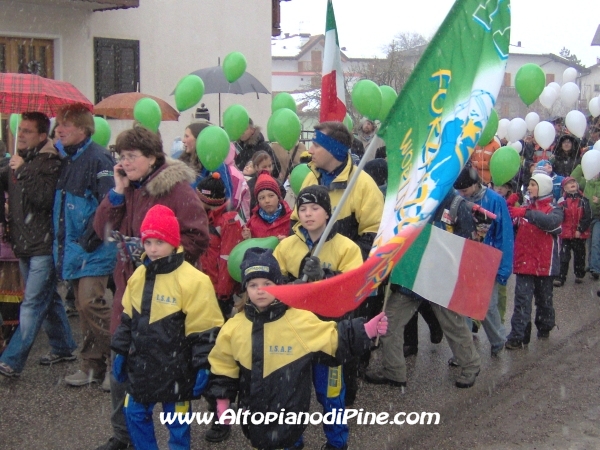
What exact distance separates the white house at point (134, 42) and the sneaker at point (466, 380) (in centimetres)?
889

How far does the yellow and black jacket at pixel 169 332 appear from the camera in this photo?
4.06m

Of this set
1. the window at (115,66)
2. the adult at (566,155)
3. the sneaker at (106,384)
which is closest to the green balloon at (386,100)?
the sneaker at (106,384)

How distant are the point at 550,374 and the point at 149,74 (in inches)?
428

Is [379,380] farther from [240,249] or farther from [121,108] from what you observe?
[121,108]

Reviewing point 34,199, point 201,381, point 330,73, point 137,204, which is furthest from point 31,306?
point 330,73

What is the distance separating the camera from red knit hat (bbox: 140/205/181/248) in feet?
13.3

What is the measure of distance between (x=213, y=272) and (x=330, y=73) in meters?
1.77

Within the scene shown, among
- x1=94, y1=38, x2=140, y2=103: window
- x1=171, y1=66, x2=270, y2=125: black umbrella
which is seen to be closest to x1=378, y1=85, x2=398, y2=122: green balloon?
x1=171, y1=66, x2=270, y2=125: black umbrella

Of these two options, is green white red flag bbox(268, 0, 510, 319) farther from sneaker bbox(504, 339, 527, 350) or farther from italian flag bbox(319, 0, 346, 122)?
sneaker bbox(504, 339, 527, 350)

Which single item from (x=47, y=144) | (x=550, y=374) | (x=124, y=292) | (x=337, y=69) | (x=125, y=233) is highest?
(x=337, y=69)

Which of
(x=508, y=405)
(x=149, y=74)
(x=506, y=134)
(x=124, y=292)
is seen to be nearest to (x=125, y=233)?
(x=124, y=292)

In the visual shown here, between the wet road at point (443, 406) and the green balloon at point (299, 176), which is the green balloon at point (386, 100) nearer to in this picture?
the green balloon at point (299, 176)

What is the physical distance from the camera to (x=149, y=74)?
15.1 metres

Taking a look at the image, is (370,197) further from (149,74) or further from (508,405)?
(149,74)
